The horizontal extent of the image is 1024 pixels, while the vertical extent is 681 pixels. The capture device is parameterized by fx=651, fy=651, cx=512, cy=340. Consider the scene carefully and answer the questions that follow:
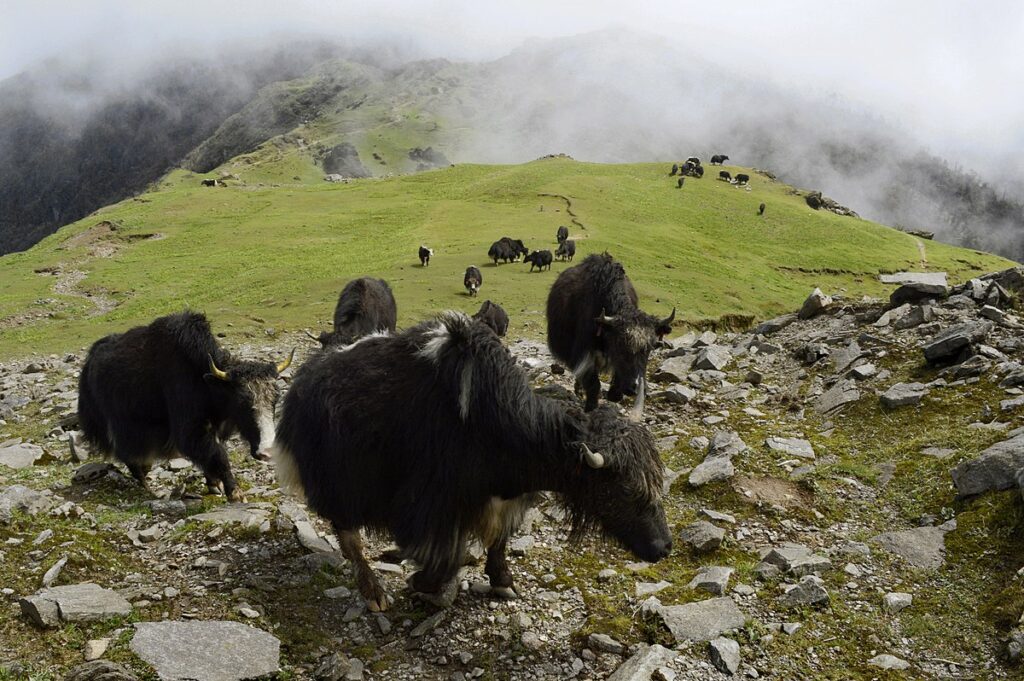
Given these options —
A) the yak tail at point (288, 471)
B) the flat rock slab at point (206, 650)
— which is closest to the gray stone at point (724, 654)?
the flat rock slab at point (206, 650)

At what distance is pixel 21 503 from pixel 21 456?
429 centimetres

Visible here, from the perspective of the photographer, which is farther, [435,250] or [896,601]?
[435,250]

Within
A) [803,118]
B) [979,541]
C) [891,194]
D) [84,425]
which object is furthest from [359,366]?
[803,118]

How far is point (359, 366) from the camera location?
5.79 meters

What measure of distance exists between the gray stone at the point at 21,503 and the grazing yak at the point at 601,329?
6965 millimetres

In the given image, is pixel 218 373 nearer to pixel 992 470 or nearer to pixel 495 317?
pixel 992 470

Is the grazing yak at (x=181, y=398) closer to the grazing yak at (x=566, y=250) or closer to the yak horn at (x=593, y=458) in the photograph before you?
the yak horn at (x=593, y=458)

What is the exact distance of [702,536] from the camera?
21.8 ft

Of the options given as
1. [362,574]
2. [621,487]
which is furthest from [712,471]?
[362,574]

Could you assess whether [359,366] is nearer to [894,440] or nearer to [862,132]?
[894,440]

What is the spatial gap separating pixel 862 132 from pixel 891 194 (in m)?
30.8

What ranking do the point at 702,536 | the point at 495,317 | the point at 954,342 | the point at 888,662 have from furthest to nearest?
the point at 495,317, the point at 954,342, the point at 702,536, the point at 888,662

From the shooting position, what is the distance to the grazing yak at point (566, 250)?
36.3 metres

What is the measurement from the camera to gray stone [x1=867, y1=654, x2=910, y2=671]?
486 cm
